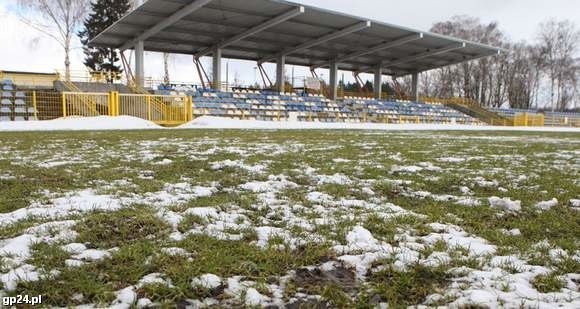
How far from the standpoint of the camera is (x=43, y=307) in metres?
2.32

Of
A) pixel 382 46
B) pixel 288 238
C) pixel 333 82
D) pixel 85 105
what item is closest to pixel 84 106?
pixel 85 105

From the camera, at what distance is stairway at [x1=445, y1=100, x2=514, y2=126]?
50.7 m

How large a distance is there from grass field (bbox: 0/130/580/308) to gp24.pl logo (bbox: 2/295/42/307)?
83 millimetres

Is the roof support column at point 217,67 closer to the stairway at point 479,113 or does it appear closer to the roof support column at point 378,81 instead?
the roof support column at point 378,81

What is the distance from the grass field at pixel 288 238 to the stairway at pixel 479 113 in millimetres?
48570

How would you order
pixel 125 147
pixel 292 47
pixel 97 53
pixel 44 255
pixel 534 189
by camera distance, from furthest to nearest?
pixel 97 53 < pixel 292 47 < pixel 125 147 < pixel 534 189 < pixel 44 255

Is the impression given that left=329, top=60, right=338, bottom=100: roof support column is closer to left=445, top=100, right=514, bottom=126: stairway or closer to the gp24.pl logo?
left=445, top=100, right=514, bottom=126: stairway

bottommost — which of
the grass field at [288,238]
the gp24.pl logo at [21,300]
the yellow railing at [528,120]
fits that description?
the gp24.pl logo at [21,300]

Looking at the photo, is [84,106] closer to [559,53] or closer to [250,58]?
[250,58]

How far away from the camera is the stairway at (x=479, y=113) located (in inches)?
1995

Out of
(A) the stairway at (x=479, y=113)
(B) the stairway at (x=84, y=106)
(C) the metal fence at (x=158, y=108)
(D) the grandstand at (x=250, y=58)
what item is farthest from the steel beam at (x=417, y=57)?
(B) the stairway at (x=84, y=106)

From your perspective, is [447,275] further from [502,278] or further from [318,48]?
[318,48]

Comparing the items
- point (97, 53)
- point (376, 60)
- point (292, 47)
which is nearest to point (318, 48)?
point (292, 47)

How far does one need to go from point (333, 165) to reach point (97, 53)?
2082 inches
